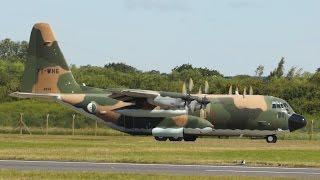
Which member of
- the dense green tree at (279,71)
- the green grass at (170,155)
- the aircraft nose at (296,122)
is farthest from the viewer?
the dense green tree at (279,71)

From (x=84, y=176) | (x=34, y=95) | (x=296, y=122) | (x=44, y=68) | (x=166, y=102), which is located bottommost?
(x=84, y=176)

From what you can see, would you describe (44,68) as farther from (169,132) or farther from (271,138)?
(271,138)

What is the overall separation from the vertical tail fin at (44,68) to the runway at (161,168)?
26.5 meters

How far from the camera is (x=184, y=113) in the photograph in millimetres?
53438

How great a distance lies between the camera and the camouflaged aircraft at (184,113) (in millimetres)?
52875

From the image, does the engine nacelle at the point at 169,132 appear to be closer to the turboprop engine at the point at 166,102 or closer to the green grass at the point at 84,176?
the turboprop engine at the point at 166,102

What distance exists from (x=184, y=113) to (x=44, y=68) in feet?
38.2

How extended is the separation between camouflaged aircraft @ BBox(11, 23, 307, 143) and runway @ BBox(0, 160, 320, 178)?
22.1 meters

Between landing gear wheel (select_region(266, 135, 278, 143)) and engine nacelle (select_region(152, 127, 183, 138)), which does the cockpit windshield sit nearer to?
landing gear wheel (select_region(266, 135, 278, 143))

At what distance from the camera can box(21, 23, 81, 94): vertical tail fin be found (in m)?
56.1

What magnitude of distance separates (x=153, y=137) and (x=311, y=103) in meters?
25.4

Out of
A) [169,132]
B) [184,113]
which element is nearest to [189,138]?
[169,132]

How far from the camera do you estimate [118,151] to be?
123ft

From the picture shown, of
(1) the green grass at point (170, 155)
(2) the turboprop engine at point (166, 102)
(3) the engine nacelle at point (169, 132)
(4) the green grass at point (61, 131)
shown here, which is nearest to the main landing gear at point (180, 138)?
(3) the engine nacelle at point (169, 132)
